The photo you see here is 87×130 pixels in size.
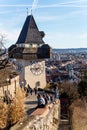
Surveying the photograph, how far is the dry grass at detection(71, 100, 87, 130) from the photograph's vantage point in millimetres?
23225

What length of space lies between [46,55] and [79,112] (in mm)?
14221

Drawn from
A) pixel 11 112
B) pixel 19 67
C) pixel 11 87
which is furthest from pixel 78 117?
pixel 19 67

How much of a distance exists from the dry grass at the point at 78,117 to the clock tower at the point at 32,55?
9714 millimetres

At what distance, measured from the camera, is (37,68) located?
4138 cm

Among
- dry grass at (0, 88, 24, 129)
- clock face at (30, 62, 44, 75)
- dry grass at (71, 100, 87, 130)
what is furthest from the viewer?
clock face at (30, 62, 44, 75)

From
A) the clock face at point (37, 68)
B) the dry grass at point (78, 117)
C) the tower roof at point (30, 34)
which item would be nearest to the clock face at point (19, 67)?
the clock face at point (37, 68)

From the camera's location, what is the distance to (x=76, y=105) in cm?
3081

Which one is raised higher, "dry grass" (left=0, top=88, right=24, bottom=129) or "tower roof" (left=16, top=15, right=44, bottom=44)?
"tower roof" (left=16, top=15, right=44, bottom=44)

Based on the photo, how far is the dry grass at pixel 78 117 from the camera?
76.2ft

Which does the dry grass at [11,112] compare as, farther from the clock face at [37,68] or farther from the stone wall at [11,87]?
the clock face at [37,68]

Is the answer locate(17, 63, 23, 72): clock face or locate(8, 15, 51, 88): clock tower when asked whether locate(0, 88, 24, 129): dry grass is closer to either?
locate(8, 15, 51, 88): clock tower

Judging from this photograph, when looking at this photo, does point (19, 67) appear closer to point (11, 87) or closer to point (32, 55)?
point (32, 55)

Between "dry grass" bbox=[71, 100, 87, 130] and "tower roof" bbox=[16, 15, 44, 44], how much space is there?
37.1 ft

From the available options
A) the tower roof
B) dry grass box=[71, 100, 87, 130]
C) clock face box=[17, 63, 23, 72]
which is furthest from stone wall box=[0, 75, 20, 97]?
the tower roof
